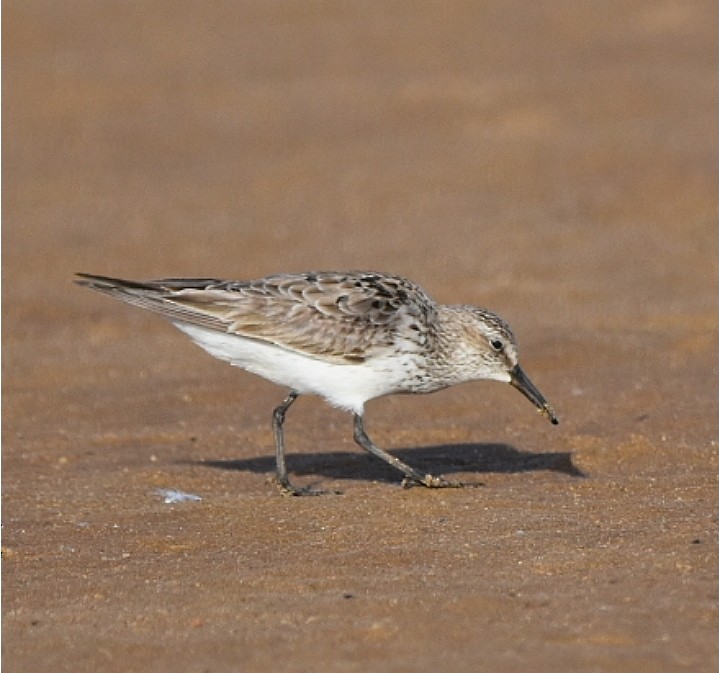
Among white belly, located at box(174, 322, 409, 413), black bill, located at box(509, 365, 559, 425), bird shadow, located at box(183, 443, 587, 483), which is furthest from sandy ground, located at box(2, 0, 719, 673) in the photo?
white belly, located at box(174, 322, 409, 413)

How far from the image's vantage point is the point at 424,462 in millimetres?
10484

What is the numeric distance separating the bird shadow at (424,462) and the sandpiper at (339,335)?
1.54ft

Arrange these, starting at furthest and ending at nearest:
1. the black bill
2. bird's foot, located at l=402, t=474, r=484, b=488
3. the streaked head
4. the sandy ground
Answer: the black bill → the streaked head → bird's foot, located at l=402, t=474, r=484, b=488 → the sandy ground

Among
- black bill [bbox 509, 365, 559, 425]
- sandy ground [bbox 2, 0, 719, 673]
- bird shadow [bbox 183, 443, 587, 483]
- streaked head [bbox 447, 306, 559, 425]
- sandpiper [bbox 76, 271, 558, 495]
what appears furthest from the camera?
bird shadow [bbox 183, 443, 587, 483]

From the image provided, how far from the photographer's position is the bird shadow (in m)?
10.1

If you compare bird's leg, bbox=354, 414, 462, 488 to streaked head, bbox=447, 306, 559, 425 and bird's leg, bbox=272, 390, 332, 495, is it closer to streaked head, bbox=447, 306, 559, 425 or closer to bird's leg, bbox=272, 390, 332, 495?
bird's leg, bbox=272, 390, 332, 495

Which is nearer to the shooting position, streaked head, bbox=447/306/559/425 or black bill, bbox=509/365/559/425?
streaked head, bbox=447/306/559/425

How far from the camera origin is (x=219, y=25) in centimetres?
2372

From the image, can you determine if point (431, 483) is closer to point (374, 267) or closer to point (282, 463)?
point (282, 463)

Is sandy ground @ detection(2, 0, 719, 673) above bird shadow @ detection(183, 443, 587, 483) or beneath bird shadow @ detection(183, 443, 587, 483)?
above

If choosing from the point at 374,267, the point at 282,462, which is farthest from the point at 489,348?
the point at 374,267

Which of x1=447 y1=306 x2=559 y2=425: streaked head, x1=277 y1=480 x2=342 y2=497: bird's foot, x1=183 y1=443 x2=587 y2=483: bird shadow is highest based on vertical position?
x1=447 y1=306 x2=559 y2=425: streaked head

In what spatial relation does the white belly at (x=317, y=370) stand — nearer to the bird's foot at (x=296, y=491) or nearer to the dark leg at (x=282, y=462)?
the dark leg at (x=282, y=462)

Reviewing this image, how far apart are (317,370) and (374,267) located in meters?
6.51
